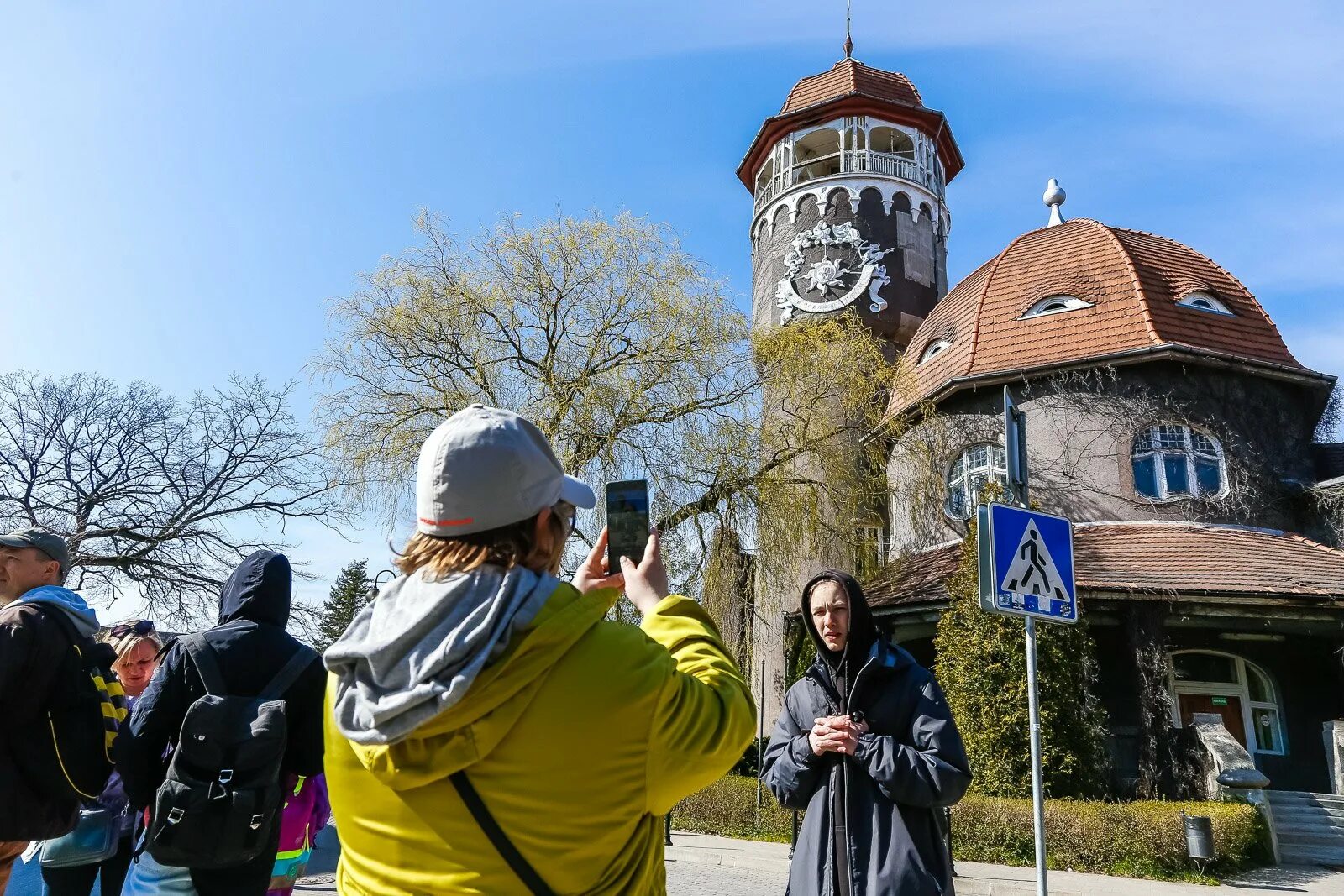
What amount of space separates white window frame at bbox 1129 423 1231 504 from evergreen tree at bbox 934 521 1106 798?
14.6 feet

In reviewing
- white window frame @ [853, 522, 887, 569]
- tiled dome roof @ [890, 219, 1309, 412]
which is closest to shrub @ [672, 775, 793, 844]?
white window frame @ [853, 522, 887, 569]

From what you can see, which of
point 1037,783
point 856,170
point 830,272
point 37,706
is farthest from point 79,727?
point 856,170

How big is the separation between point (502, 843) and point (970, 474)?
1738cm

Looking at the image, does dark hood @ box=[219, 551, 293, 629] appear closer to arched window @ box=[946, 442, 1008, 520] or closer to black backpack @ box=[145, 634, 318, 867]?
black backpack @ box=[145, 634, 318, 867]

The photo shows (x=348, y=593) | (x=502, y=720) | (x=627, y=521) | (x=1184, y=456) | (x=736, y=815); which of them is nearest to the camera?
(x=502, y=720)

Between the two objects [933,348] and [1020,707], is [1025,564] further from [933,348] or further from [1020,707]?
[933,348]

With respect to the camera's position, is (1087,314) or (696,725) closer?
(696,725)

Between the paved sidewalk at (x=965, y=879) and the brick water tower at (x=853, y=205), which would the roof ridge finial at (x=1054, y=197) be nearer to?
the brick water tower at (x=853, y=205)

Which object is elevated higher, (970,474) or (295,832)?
(970,474)

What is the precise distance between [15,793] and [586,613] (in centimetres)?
319

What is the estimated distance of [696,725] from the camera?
1.45 meters

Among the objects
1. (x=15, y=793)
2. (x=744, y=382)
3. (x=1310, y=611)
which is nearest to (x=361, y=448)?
(x=744, y=382)

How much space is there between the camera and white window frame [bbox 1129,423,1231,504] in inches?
635

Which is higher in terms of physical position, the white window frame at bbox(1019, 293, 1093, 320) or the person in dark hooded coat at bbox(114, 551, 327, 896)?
the white window frame at bbox(1019, 293, 1093, 320)
